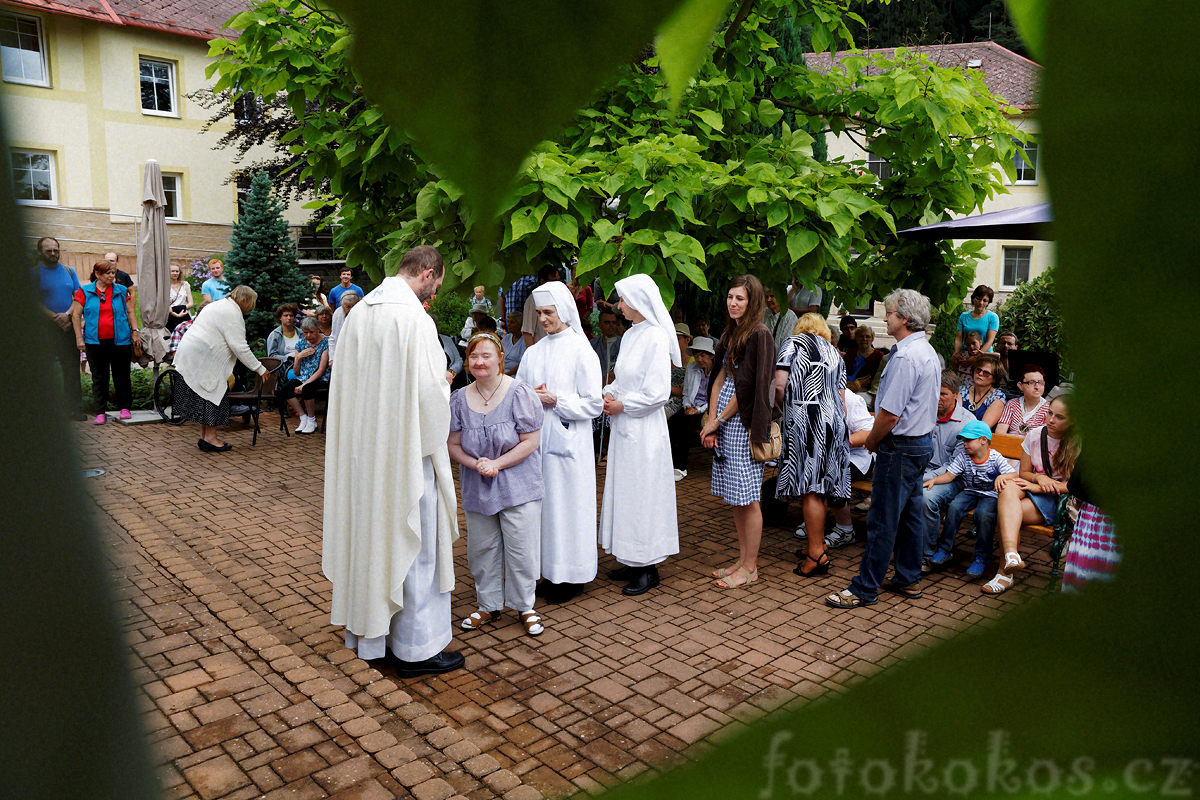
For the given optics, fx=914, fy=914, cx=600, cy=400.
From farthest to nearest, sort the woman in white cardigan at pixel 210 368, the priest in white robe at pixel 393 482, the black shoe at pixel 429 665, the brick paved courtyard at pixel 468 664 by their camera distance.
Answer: the woman in white cardigan at pixel 210 368 → the black shoe at pixel 429 665 → the priest in white robe at pixel 393 482 → the brick paved courtyard at pixel 468 664

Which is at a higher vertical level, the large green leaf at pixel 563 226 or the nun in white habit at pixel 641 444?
the large green leaf at pixel 563 226

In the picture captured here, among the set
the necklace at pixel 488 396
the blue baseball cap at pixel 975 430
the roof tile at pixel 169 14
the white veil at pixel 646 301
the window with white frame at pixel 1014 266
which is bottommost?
the blue baseball cap at pixel 975 430

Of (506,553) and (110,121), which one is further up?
(110,121)

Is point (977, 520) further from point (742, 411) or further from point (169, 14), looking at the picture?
point (169, 14)

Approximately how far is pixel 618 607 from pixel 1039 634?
4.67 m

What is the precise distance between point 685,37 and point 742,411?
4.49 m

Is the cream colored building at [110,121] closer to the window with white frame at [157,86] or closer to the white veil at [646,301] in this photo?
the window with white frame at [157,86]

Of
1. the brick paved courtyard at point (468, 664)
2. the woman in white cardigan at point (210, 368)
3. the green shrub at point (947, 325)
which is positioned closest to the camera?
the green shrub at point (947, 325)

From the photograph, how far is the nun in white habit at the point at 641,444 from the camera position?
4633 millimetres

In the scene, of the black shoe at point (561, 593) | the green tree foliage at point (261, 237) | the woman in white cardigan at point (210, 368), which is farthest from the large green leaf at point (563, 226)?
the woman in white cardigan at point (210, 368)

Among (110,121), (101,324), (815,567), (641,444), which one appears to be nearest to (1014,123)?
(110,121)

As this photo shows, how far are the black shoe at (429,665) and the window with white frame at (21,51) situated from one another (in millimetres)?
3963

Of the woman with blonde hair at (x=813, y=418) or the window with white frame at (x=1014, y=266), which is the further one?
the woman with blonde hair at (x=813, y=418)

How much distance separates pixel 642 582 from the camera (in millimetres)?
4844
